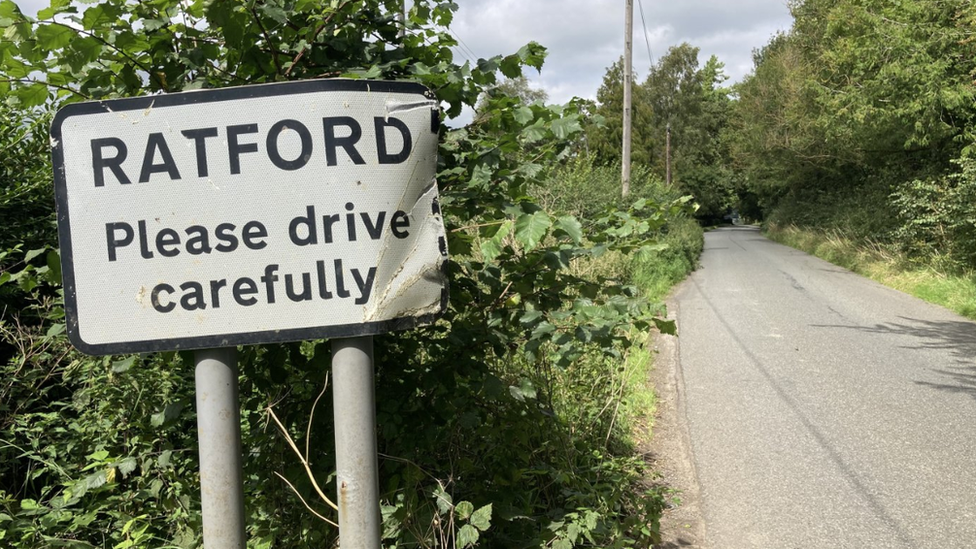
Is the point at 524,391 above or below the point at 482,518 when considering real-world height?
above

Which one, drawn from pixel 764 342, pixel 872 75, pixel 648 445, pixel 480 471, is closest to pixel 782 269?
pixel 872 75

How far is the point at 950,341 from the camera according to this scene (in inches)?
305

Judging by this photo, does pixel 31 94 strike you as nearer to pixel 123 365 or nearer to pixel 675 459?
pixel 123 365

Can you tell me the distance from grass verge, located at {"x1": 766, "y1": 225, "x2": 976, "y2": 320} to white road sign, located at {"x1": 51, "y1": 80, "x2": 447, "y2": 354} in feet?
35.3

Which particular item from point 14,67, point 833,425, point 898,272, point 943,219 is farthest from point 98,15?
point 898,272

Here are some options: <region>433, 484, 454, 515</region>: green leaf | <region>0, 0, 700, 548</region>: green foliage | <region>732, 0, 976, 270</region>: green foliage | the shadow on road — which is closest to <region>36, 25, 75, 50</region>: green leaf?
<region>0, 0, 700, 548</region>: green foliage

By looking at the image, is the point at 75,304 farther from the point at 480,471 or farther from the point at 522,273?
the point at 480,471

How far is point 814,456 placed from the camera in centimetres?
436

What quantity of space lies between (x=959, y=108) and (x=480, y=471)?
14226mm

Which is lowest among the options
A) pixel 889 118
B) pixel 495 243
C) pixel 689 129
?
pixel 495 243

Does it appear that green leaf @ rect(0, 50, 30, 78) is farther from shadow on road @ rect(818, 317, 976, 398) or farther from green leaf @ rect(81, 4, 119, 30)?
shadow on road @ rect(818, 317, 976, 398)

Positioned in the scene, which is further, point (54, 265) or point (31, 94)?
point (31, 94)

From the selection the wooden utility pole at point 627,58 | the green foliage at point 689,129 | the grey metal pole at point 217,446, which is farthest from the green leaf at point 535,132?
the green foliage at point 689,129

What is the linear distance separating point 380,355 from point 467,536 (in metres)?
0.68
